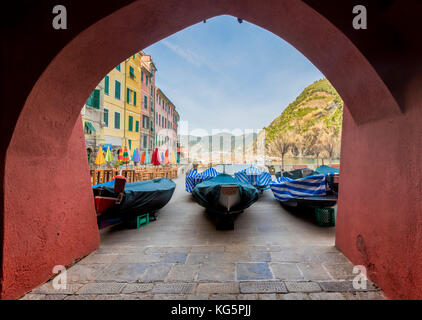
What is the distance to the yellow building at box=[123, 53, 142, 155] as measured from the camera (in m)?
20.1

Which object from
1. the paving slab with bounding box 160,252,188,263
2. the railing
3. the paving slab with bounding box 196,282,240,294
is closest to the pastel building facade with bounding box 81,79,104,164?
the railing

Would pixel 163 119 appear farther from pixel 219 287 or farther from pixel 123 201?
pixel 219 287

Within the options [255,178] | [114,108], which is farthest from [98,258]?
[114,108]

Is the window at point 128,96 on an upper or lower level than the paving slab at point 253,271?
upper

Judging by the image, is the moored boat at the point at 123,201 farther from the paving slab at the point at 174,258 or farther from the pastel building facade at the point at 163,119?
the pastel building facade at the point at 163,119

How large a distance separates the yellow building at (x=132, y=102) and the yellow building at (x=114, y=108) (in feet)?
1.85

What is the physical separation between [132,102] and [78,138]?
66.3 ft

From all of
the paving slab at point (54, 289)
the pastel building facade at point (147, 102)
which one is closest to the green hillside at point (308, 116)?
the pastel building facade at point (147, 102)

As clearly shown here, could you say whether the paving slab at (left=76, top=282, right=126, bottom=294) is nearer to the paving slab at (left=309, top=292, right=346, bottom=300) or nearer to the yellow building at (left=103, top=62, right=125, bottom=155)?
the paving slab at (left=309, top=292, right=346, bottom=300)

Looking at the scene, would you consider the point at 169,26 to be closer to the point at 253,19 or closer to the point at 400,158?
the point at 253,19

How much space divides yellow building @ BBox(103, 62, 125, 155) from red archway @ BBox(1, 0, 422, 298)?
1659cm

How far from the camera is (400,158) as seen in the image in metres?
1.96

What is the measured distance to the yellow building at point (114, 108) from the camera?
1734 cm
